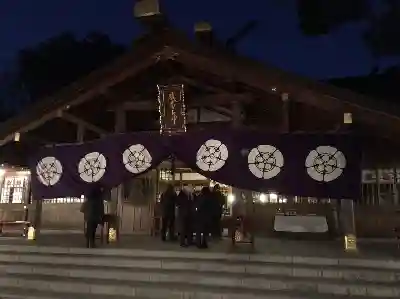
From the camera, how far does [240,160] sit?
32.8 feet

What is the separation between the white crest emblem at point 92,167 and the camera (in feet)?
A: 36.2

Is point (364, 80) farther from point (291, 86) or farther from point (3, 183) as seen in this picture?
point (3, 183)

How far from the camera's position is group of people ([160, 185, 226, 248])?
10.2 meters

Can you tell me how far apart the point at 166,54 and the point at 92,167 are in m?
3.61

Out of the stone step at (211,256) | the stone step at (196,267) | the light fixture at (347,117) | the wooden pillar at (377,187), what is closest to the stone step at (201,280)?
the stone step at (196,267)

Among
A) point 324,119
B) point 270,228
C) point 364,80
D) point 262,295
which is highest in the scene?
point 364,80

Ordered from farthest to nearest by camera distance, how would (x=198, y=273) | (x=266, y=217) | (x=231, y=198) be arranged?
(x=231, y=198) → (x=266, y=217) → (x=198, y=273)

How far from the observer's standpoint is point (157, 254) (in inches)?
360

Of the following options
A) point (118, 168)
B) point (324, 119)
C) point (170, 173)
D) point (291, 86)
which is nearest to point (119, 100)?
point (118, 168)

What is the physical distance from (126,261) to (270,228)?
5379 millimetres

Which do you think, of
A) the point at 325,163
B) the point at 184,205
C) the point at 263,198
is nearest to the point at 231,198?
the point at 263,198

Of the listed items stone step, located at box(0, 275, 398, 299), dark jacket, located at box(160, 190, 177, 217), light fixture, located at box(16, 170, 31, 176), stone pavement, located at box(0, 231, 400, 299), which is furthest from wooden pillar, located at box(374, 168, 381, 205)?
light fixture, located at box(16, 170, 31, 176)

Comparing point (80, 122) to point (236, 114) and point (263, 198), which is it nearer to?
point (236, 114)

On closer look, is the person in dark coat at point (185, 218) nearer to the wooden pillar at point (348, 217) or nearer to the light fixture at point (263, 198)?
the light fixture at point (263, 198)
